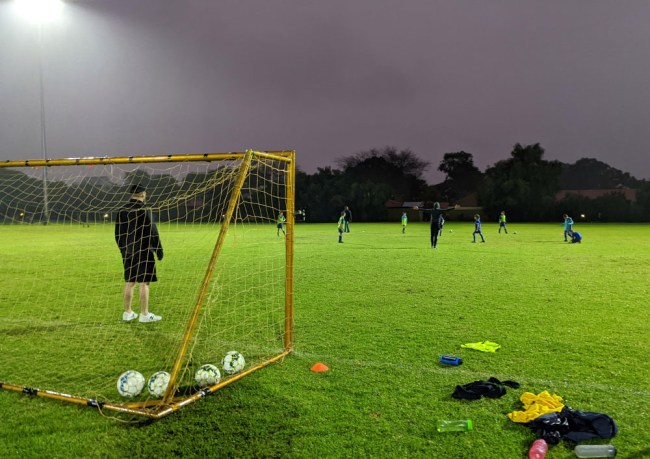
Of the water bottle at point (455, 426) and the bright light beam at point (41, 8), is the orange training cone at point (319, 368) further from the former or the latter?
the bright light beam at point (41, 8)

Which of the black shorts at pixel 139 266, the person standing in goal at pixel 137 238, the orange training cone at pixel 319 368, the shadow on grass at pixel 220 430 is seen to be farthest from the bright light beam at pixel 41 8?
the shadow on grass at pixel 220 430

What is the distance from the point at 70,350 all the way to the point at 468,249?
614 inches

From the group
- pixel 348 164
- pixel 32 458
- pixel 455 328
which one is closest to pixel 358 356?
pixel 455 328

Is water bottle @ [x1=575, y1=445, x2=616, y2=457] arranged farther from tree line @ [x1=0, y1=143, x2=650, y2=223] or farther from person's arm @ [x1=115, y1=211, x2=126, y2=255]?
tree line @ [x1=0, y1=143, x2=650, y2=223]

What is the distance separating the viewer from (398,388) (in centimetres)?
429

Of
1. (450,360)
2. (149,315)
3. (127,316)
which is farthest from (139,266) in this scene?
(450,360)

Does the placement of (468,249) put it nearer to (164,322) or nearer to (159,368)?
(164,322)

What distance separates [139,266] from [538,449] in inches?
208

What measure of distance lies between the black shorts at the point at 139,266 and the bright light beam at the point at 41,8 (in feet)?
95.9

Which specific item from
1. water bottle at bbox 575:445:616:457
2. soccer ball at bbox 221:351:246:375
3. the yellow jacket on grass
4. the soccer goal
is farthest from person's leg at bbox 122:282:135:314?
water bottle at bbox 575:445:616:457

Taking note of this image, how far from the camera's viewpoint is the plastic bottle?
3131 millimetres

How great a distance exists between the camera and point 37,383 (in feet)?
14.4

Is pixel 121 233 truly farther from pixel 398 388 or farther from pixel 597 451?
pixel 597 451

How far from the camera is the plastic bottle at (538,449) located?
3131mm
